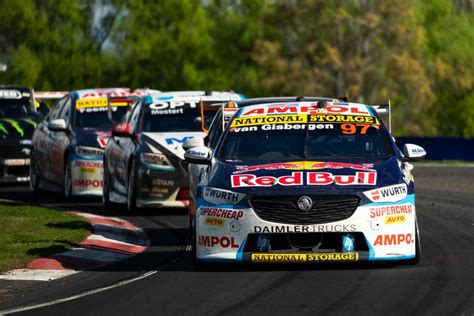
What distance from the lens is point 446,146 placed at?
3928cm

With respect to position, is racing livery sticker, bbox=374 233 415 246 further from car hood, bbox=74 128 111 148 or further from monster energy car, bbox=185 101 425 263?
→ car hood, bbox=74 128 111 148

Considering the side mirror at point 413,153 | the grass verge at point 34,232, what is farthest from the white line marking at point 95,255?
the side mirror at point 413,153

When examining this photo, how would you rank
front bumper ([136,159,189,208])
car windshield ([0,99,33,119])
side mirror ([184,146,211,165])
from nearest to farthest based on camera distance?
side mirror ([184,146,211,165]) → front bumper ([136,159,189,208]) → car windshield ([0,99,33,119])

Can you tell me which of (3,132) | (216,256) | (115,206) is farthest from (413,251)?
(3,132)

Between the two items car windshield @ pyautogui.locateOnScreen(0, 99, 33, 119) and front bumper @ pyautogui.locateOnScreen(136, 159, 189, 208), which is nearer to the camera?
front bumper @ pyautogui.locateOnScreen(136, 159, 189, 208)

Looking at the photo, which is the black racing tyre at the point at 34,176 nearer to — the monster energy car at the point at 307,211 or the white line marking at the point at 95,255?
the white line marking at the point at 95,255

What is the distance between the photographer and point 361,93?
266 ft

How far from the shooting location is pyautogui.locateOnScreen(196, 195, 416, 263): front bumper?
11.4 meters

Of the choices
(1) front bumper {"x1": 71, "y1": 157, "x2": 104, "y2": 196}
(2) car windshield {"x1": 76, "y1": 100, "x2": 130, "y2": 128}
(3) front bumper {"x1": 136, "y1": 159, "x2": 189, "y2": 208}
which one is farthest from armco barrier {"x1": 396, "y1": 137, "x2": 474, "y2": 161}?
(3) front bumper {"x1": 136, "y1": 159, "x2": 189, "y2": 208}

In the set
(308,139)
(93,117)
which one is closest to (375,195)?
(308,139)

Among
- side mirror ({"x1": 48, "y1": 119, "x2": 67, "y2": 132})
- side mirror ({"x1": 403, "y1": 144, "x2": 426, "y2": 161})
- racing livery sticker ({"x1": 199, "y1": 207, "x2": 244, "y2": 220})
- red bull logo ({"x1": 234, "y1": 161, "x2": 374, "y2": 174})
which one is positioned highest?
side mirror ({"x1": 403, "y1": 144, "x2": 426, "y2": 161})

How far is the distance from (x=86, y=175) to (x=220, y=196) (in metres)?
9.99

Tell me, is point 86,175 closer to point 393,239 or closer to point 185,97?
point 185,97

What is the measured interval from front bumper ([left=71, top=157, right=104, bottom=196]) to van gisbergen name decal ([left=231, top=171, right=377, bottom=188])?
9.89 meters
